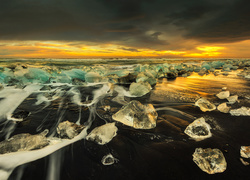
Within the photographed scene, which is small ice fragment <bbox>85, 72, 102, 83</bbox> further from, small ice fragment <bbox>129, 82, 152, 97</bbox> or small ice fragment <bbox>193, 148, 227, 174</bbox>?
small ice fragment <bbox>193, 148, 227, 174</bbox>

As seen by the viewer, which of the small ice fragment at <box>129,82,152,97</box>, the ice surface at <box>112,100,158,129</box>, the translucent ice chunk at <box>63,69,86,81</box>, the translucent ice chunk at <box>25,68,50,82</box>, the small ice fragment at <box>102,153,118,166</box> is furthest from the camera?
the translucent ice chunk at <box>63,69,86,81</box>

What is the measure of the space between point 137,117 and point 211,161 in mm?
1176

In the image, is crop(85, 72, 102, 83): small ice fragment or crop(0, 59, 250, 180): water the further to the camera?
crop(85, 72, 102, 83): small ice fragment

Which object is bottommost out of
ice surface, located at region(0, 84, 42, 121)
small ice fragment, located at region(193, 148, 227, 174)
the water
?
ice surface, located at region(0, 84, 42, 121)

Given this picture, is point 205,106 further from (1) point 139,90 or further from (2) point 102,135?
(2) point 102,135

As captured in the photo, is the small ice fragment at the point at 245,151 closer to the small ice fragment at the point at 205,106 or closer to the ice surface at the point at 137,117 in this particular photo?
the ice surface at the point at 137,117

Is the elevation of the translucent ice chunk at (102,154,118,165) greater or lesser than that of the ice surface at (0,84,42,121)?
greater

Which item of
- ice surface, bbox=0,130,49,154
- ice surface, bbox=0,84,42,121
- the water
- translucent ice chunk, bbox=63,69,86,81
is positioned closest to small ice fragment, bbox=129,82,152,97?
the water

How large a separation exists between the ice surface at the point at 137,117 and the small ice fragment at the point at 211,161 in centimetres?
84

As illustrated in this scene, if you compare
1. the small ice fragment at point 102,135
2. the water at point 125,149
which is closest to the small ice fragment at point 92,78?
the water at point 125,149

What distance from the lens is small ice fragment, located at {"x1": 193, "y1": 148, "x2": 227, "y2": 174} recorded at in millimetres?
1287

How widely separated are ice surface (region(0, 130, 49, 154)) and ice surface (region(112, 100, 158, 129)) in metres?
1.30

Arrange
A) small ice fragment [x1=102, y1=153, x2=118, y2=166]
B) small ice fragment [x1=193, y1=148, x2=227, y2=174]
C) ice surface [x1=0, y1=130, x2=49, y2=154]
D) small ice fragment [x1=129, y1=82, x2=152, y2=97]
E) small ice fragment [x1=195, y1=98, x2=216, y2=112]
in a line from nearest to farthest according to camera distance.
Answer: small ice fragment [x1=193, y1=148, x2=227, y2=174] < small ice fragment [x1=102, y1=153, x2=118, y2=166] < ice surface [x1=0, y1=130, x2=49, y2=154] < small ice fragment [x1=195, y1=98, x2=216, y2=112] < small ice fragment [x1=129, y1=82, x2=152, y2=97]

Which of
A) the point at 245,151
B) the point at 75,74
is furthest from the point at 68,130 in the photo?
the point at 75,74
